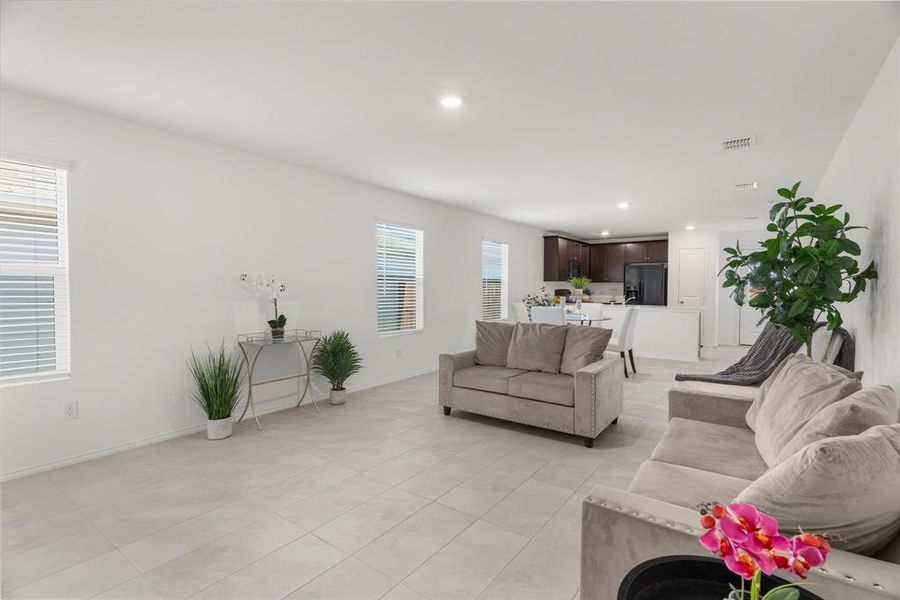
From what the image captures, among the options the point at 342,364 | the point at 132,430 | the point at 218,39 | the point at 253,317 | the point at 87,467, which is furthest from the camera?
the point at 342,364

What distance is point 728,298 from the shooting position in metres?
9.07

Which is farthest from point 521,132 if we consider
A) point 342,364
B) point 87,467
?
point 87,467

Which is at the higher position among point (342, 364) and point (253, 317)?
point (253, 317)

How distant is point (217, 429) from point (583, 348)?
3186 millimetres

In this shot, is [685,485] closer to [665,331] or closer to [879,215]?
[879,215]

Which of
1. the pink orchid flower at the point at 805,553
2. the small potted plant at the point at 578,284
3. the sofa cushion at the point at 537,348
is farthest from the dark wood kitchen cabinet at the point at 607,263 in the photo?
the pink orchid flower at the point at 805,553

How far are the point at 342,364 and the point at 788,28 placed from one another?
4.26 meters

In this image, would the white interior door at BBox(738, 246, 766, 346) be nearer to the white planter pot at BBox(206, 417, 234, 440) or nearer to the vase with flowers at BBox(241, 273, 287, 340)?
the vase with flowers at BBox(241, 273, 287, 340)

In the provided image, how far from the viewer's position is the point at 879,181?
2.51 meters

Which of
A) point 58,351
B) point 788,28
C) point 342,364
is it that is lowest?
point 342,364

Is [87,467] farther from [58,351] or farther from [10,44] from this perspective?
[10,44]

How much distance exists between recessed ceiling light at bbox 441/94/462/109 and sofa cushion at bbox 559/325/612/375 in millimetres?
2281

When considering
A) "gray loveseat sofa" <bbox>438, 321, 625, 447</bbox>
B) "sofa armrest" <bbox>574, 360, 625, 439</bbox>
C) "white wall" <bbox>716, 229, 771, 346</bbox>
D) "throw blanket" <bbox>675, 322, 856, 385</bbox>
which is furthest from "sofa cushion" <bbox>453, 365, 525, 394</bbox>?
"white wall" <bbox>716, 229, 771, 346</bbox>

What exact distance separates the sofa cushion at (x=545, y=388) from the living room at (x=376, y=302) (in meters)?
0.02
